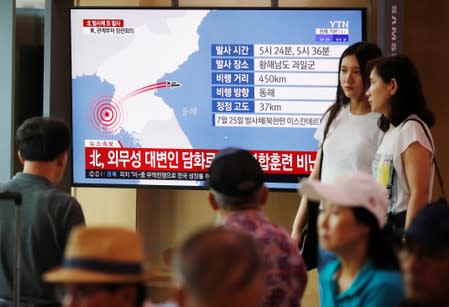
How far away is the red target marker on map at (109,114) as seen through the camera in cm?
A: 609

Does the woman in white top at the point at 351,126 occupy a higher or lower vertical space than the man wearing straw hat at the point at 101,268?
higher

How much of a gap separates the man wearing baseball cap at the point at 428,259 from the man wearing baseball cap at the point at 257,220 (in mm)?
600

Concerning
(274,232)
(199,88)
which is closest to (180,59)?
(199,88)

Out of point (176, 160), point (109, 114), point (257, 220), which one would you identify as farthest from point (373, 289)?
point (109, 114)

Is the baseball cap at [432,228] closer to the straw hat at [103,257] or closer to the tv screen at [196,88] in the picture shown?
the straw hat at [103,257]

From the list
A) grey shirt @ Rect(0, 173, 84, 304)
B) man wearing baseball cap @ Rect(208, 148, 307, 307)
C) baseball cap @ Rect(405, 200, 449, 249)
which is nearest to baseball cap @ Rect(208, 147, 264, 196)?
man wearing baseball cap @ Rect(208, 148, 307, 307)

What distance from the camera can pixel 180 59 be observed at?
6012 millimetres

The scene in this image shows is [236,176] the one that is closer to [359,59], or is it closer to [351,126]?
[351,126]

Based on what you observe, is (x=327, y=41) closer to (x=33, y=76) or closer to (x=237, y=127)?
(x=237, y=127)

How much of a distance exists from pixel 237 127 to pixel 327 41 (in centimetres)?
72

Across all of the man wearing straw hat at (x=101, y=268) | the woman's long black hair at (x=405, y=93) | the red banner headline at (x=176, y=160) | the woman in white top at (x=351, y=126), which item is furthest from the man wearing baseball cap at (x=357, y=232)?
the red banner headline at (x=176, y=160)

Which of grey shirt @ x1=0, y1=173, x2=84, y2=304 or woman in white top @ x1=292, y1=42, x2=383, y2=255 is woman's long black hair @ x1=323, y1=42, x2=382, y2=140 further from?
grey shirt @ x1=0, y1=173, x2=84, y2=304

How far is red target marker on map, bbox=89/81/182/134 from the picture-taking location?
6.09 meters

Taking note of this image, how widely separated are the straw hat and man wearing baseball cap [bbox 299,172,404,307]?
2.77 ft
